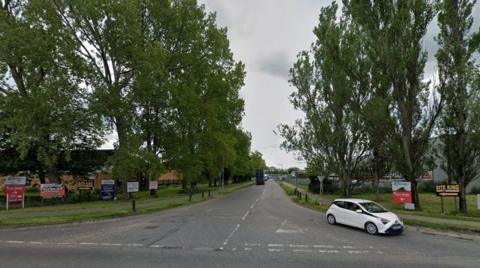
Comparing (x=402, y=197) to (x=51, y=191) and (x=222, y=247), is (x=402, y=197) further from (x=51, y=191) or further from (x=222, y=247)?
(x=51, y=191)

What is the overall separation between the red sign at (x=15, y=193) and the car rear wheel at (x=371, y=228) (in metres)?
23.4

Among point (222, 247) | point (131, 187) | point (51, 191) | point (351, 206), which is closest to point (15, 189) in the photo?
point (51, 191)

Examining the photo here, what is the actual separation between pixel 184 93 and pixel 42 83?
12205 millimetres

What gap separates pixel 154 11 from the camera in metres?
31.6

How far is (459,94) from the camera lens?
22.6 m

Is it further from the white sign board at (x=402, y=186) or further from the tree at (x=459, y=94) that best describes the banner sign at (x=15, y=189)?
the tree at (x=459, y=94)

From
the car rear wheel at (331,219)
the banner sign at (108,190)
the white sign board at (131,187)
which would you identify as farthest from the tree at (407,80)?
the banner sign at (108,190)

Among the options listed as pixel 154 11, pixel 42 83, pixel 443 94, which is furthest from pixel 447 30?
pixel 42 83

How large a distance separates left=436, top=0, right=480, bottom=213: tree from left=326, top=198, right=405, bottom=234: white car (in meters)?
11.1

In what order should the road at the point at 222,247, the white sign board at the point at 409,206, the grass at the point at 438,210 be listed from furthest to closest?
1. the white sign board at the point at 409,206
2. the grass at the point at 438,210
3. the road at the point at 222,247

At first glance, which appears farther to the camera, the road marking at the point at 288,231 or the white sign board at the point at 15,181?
the white sign board at the point at 15,181

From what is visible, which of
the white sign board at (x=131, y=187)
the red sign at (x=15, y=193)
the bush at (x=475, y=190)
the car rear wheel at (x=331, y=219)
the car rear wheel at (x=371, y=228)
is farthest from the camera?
the bush at (x=475, y=190)

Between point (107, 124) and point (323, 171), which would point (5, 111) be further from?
point (323, 171)

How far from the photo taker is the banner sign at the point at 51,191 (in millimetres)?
25895
